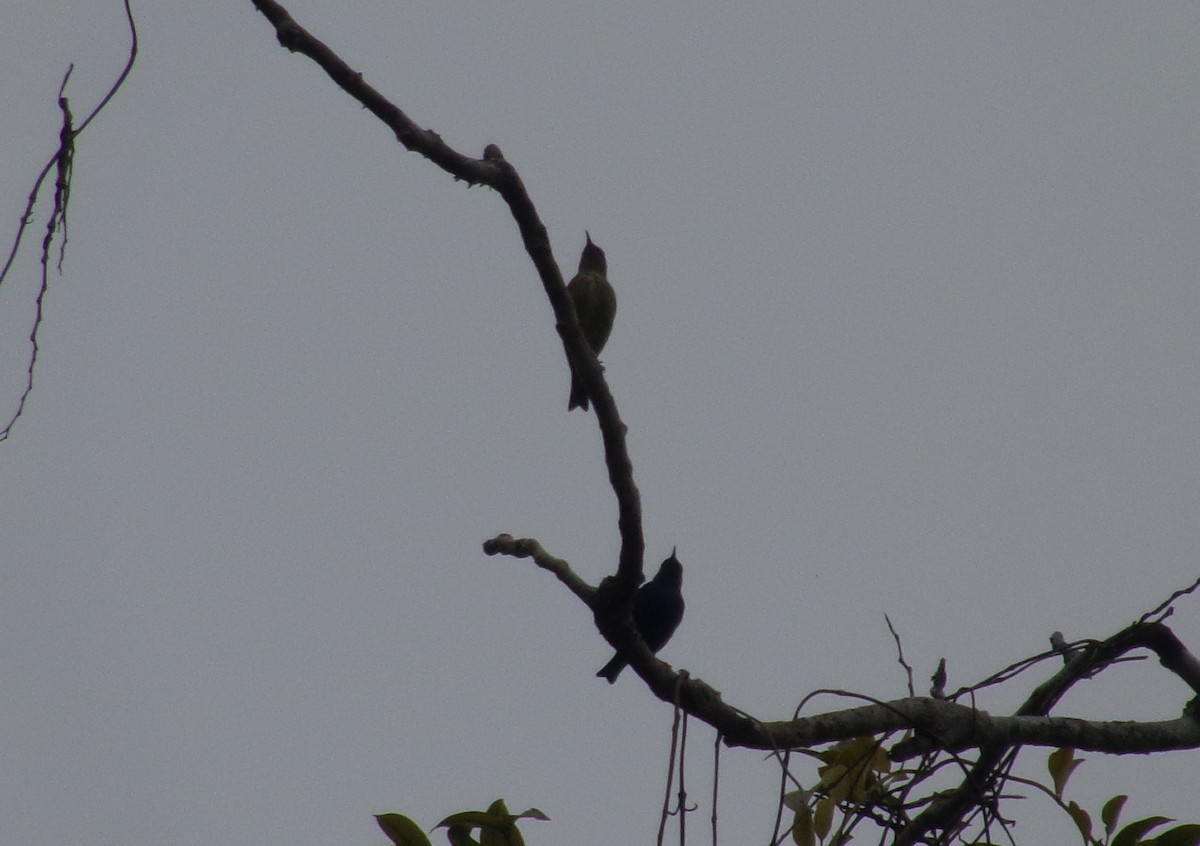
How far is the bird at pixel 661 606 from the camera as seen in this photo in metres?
5.95

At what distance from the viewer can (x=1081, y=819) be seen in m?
3.14

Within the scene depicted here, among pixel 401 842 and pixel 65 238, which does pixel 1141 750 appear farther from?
pixel 65 238

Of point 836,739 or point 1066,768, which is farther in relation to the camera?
point 1066,768

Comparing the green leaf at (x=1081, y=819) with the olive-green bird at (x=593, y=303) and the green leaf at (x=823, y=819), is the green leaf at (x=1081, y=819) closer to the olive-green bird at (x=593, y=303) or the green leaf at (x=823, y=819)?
the green leaf at (x=823, y=819)

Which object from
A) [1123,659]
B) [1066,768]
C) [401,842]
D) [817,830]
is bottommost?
[401,842]

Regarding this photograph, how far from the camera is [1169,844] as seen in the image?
10.1 ft

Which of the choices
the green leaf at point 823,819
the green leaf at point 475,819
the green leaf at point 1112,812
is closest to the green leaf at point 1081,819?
the green leaf at point 1112,812

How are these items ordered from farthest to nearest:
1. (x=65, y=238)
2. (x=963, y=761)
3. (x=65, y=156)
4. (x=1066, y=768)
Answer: (x=1066, y=768), (x=963, y=761), (x=65, y=238), (x=65, y=156)

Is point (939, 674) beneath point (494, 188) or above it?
beneath

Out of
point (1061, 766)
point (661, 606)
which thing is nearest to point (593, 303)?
point (661, 606)

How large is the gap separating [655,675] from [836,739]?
44cm

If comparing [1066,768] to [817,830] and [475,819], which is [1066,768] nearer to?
[817,830]

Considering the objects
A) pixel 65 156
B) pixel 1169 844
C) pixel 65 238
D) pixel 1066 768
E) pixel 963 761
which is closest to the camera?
pixel 65 156

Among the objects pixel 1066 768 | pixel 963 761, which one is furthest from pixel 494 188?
pixel 1066 768
